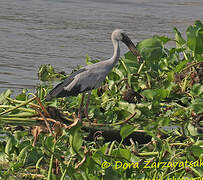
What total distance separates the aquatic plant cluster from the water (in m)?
2.15

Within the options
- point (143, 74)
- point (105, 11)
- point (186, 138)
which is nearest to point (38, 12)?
point (105, 11)

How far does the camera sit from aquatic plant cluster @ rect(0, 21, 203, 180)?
176 inches

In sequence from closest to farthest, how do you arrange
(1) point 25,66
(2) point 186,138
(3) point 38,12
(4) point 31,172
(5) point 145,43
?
(4) point 31,172, (2) point 186,138, (5) point 145,43, (1) point 25,66, (3) point 38,12

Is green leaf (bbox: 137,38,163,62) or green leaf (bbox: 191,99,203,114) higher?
green leaf (bbox: 137,38,163,62)

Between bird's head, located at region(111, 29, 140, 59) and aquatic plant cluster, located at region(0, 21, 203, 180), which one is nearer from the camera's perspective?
aquatic plant cluster, located at region(0, 21, 203, 180)

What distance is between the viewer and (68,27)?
14617mm

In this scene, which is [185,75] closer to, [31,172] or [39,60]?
[31,172]

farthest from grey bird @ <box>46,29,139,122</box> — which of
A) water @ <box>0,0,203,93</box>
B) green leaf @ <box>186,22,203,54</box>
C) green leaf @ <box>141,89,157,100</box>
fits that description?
water @ <box>0,0,203,93</box>

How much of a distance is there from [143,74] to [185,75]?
1.58 feet

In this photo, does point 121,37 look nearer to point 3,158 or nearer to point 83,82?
point 83,82

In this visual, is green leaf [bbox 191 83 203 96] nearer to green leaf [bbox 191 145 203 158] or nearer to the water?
green leaf [bbox 191 145 203 158]

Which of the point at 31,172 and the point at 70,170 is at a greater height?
the point at 70,170

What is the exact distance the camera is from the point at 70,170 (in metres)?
4.30

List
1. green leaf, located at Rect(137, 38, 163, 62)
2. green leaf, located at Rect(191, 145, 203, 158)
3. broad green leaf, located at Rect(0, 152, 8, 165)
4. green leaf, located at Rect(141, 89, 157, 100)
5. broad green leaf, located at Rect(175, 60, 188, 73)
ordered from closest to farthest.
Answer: green leaf, located at Rect(191, 145, 203, 158) < broad green leaf, located at Rect(0, 152, 8, 165) < green leaf, located at Rect(141, 89, 157, 100) < broad green leaf, located at Rect(175, 60, 188, 73) < green leaf, located at Rect(137, 38, 163, 62)
